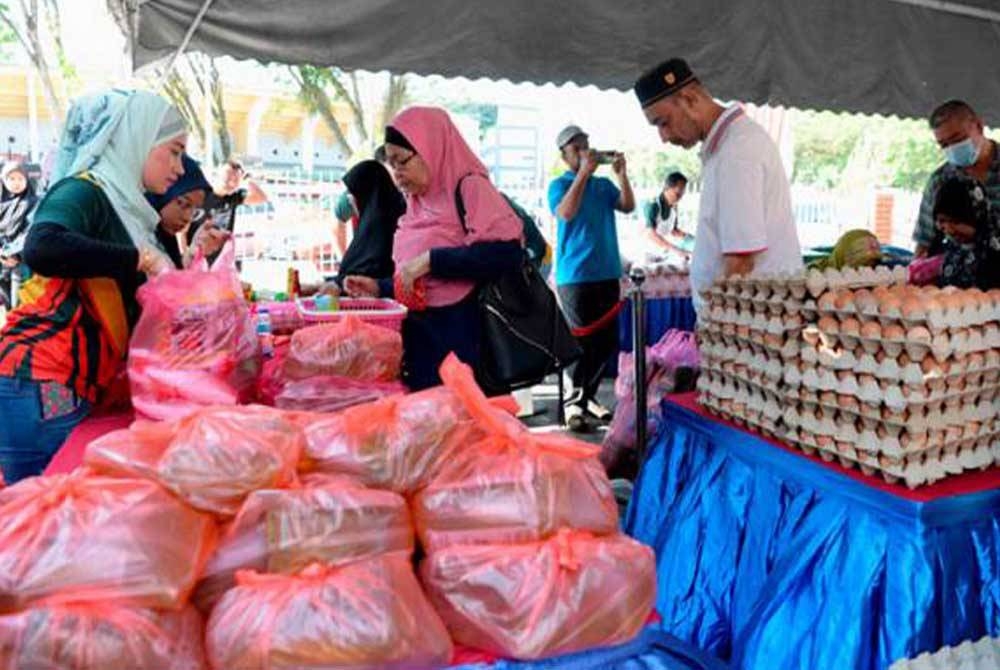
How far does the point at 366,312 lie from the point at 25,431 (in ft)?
2.74

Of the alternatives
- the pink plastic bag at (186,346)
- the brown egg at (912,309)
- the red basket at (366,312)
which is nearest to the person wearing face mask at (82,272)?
the pink plastic bag at (186,346)

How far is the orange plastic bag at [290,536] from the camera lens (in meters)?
0.98

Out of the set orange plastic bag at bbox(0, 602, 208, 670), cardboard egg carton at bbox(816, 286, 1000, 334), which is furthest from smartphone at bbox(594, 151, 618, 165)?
orange plastic bag at bbox(0, 602, 208, 670)

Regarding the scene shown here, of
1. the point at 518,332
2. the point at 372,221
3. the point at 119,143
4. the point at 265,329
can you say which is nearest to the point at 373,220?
the point at 372,221

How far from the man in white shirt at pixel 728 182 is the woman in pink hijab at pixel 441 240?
2.11 ft

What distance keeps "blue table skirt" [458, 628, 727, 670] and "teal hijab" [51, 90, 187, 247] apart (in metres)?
1.43

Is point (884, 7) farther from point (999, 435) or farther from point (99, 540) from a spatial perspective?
point (99, 540)

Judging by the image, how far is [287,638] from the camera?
34.6 inches

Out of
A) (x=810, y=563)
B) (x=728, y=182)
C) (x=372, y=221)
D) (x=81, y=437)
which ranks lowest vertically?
(x=810, y=563)

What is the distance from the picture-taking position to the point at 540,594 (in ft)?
3.23

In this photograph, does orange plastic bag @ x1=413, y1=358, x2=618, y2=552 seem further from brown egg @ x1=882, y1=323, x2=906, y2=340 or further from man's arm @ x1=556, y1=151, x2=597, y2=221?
man's arm @ x1=556, y1=151, x2=597, y2=221

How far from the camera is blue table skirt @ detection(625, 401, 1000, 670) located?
5.41ft

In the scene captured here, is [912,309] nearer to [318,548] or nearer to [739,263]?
[739,263]

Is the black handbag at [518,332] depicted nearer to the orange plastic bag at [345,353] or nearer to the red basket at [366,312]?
the red basket at [366,312]
